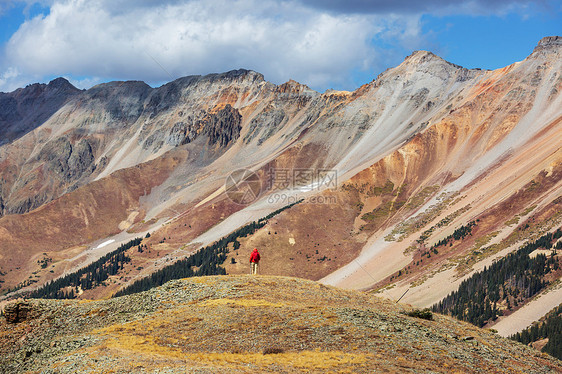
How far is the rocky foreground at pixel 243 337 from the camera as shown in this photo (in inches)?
988

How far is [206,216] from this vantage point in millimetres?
191375

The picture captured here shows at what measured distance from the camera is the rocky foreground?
25094 millimetres

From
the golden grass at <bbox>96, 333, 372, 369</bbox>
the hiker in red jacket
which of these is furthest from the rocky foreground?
the hiker in red jacket

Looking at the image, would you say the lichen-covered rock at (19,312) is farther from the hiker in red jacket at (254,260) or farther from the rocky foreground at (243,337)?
the hiker in red jacket at (254,260)

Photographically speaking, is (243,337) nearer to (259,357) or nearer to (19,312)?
(259,357)

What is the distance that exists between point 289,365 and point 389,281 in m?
101

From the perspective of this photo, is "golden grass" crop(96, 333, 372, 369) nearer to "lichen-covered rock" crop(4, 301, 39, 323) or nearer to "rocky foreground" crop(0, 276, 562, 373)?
"rocky foreground" crop(0, 276, 562, 373)

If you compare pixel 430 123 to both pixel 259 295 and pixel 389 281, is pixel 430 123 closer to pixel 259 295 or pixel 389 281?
pixel 389 281

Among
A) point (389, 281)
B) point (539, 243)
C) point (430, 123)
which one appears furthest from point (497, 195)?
point (430, 123)

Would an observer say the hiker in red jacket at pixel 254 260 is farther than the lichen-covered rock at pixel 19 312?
Yes

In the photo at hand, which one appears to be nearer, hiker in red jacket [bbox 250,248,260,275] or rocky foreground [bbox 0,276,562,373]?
rocky foreground [bbox 0,276,562,373]

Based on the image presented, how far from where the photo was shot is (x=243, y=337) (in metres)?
28.8

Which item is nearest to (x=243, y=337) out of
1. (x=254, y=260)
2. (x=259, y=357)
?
(x=259, y=357)

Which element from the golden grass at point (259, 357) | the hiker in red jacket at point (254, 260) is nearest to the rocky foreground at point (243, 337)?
the golden grass at point (259, 357)
